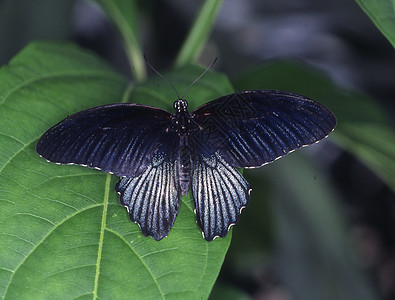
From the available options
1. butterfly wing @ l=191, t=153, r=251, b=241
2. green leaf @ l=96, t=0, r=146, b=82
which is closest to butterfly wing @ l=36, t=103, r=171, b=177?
butterfly wing @ l=191, t=153, r=251, b=241

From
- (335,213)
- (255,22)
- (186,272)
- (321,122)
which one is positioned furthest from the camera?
(255,22)

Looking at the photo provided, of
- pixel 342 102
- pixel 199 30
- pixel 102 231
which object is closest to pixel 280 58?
pixel 342 102

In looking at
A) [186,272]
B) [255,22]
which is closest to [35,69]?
[186,272]

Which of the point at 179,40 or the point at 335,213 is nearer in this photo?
the point at 335,213

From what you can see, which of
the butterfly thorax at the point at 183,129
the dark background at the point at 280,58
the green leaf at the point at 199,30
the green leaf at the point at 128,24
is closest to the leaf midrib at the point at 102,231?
the butterfly thorax at the point at 183,129

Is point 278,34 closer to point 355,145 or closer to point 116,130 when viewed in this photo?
point 355,145

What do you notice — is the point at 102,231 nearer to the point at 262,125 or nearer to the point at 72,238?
the point at 72,238

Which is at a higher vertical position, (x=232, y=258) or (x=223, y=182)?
(x=223, y=182)
